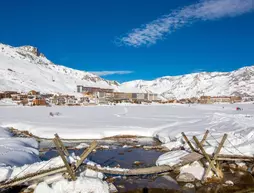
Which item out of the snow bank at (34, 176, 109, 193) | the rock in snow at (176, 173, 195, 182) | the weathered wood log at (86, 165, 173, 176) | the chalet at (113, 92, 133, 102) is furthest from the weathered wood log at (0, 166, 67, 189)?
the chalet at (113, 92, 133, 102)

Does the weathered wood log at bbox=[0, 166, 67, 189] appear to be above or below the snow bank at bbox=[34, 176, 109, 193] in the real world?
above

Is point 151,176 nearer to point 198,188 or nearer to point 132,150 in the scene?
point 198,188

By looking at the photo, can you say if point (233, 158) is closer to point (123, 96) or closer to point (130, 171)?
point (130, 171)

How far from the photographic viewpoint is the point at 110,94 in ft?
550

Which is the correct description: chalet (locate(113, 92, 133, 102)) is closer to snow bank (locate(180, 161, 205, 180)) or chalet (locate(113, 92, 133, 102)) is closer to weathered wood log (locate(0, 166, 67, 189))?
snow bank (locate(180, 161, 205, 180))

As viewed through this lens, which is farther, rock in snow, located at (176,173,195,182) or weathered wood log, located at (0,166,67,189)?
rock in snow, located at (176,173,195,182)

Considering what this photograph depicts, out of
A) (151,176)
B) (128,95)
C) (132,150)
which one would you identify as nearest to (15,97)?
(128,95)

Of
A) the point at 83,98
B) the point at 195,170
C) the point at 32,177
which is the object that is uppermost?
the point at 83,98

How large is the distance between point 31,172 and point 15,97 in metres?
115

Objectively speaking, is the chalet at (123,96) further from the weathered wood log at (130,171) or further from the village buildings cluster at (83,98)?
the weathered wood log at (130,171)

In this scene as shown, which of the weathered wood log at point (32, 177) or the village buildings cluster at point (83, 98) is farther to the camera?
the village buildings cluster at point (83, 98)

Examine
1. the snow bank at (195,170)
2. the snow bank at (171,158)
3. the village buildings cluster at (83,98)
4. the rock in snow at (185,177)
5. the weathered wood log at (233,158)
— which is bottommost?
the rock in snow at (185,177)

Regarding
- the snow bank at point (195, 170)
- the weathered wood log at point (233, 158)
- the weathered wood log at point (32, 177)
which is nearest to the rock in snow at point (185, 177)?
the snow bank at point (195, 170)

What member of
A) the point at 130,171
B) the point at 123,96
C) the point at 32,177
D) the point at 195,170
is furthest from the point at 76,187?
the point at 123,96
